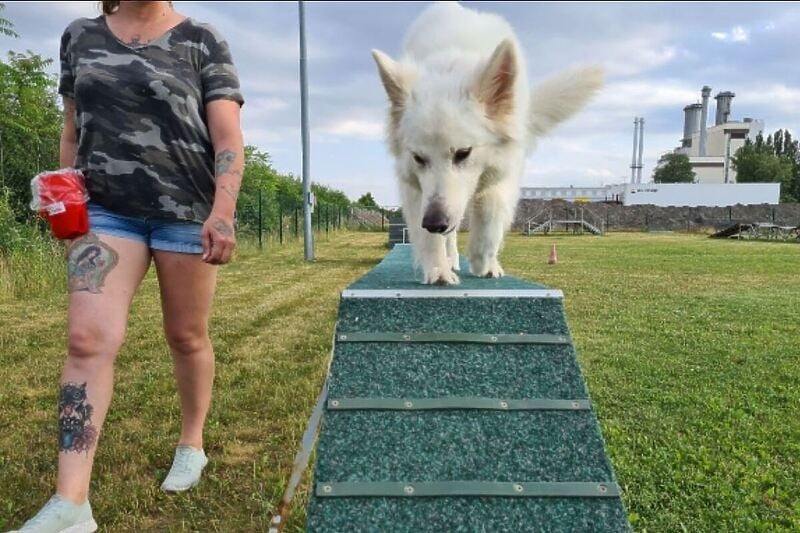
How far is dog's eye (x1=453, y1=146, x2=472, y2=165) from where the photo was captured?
3.36 meters

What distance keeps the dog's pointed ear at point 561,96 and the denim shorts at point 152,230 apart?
97.7 inches

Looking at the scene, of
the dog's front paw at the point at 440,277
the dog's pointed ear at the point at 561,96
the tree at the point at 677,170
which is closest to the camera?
the dog's front paw at the point at 440,277

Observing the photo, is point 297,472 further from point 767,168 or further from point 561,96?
point 767,168

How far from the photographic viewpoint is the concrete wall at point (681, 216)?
149 feet

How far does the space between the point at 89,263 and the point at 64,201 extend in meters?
0.25

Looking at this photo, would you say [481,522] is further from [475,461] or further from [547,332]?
[547,332]

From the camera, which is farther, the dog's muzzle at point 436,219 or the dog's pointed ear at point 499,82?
the dog's pointed ear at point 499,82

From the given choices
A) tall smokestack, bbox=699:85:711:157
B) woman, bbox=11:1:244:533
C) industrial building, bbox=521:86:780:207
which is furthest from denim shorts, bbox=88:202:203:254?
tall smokestack, bbox=699:85:711:157

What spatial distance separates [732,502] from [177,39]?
3430 millimetres

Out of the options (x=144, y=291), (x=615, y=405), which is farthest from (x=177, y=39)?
(x=144, y=291)

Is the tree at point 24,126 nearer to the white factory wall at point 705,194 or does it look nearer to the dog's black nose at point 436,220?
the dog's black nose at point 436,220

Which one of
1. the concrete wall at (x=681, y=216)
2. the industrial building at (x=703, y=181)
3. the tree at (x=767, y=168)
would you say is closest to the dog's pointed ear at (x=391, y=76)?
the concrete wall at (x=681, y=216)

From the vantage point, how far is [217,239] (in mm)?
2486

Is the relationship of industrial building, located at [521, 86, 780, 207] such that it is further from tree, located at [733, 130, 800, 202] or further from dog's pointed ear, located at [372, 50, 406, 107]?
dog's pointed ear, located at [372, 50, 406, 107]
